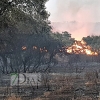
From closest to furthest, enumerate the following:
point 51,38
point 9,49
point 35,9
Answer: point 35,9
point 9,49
point 51,38

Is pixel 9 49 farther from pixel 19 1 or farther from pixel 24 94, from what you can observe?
pixel 19 1

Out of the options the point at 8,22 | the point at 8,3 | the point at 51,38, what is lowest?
the point at 8,22

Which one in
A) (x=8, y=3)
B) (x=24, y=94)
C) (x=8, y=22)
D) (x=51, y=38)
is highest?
(x=51, y=38)

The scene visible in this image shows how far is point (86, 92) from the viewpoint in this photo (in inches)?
841

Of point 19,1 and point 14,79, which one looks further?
point 14,79

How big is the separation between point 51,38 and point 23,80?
91.3ft

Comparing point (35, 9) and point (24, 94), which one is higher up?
point (35, 9)

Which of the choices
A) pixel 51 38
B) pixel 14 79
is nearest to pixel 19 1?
pixel 14 79

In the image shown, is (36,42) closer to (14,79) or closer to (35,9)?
(14,79)

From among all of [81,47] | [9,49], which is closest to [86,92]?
[9,49]

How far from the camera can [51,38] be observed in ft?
181

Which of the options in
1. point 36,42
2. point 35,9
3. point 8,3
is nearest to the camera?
point 8,3

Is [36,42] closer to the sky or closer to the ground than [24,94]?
closer to the sky

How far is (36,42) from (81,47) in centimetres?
2521
